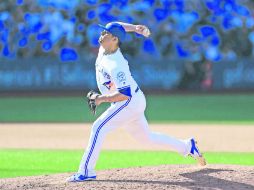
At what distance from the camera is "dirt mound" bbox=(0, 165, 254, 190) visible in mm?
8352

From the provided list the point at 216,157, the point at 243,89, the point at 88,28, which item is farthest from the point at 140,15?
the point at 216,157

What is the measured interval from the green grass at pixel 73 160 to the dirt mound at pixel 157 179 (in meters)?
1.65

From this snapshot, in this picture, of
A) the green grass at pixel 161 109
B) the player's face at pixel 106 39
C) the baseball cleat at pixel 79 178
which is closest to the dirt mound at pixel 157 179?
the baseball cleat at pixel 79 178

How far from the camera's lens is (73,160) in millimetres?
12375

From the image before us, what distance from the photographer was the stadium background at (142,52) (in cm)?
2862

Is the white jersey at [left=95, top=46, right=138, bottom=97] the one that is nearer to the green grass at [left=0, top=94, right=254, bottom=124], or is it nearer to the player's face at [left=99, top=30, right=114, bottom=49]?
the player's face at [left=99, top=30, right=114, bottom=49]

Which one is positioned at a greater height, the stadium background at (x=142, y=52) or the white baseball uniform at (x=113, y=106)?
the stadium background at (x=142, y=52)

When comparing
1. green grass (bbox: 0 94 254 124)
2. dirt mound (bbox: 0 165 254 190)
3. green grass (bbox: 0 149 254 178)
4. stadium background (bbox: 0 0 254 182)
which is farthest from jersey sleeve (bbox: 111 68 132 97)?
stadium background (bbox: 0 0 254 182)

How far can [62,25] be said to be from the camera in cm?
3197

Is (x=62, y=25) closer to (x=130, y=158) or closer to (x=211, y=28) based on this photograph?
(x=211, y=28)

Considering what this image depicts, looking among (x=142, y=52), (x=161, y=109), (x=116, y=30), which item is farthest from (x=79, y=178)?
(x=142, y=52)

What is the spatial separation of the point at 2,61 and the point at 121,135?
1468 cm

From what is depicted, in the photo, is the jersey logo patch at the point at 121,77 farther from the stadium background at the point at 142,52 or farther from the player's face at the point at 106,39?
the stadium background at the point at 142,52

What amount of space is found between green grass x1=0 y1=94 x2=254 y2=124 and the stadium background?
38 mm
